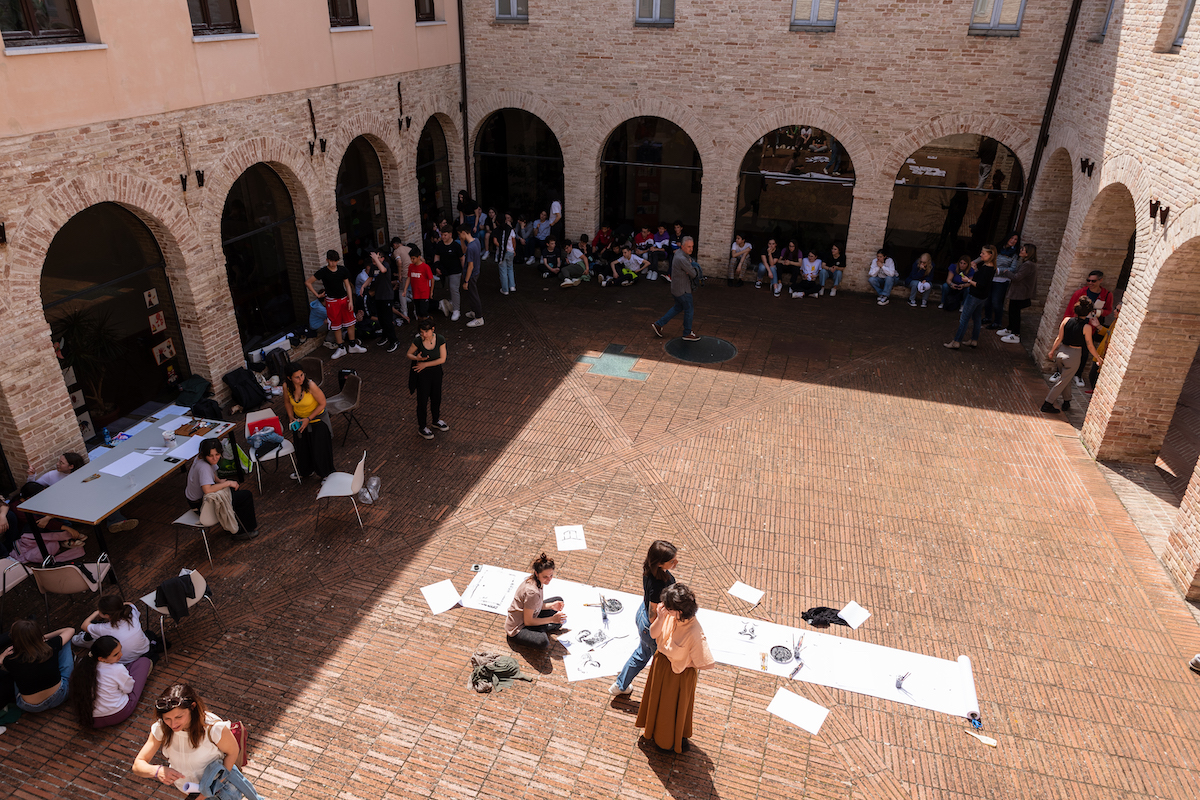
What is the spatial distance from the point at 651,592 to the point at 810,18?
42.9 feet

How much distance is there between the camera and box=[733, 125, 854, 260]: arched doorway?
16312 millimetres

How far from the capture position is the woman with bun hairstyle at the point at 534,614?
7.11m

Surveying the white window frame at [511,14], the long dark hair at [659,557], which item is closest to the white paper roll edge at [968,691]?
the long dark hair at [659,557]

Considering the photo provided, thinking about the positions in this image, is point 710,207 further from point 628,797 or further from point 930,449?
point 628,797

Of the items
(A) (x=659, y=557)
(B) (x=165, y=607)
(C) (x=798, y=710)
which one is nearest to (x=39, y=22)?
(B) (x=165, y=607)

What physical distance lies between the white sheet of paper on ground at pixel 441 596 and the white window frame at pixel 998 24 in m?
13.8

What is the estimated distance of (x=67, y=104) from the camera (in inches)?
340

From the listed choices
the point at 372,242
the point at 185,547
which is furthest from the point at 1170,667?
the point at 372,242

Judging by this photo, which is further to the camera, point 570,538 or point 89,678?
point 570,538

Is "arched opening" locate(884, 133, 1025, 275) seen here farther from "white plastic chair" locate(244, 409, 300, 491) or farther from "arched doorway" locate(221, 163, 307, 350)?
"white plastic chair" locate(244, 409, 300, 491)

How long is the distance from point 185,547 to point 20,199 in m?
4.14

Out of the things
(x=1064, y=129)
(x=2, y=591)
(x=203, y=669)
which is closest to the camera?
(x=203, y=669)

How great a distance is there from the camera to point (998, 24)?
14398mm

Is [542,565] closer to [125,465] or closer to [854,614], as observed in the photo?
[854,614]
